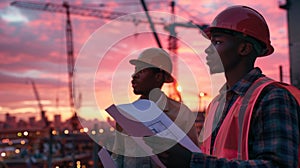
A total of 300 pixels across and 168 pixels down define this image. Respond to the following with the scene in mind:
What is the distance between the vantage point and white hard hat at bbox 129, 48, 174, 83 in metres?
4.35

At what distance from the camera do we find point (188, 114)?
3.62 m

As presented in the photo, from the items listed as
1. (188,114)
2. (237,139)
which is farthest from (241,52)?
(188,114)

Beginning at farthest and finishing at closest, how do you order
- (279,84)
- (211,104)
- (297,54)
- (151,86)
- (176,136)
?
1. (297,54)
2. (151,86)
3. (211,104)
4. (279,84)
5. (176,136)

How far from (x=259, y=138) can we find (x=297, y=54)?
12441 mm

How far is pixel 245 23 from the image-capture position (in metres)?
2.61

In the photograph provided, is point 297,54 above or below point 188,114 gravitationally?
above

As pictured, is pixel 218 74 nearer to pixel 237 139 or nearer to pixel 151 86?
pixel 237 139

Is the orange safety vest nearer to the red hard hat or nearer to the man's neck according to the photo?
the man's neck

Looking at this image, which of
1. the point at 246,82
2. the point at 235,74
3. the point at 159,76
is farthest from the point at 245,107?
the point at 159,76

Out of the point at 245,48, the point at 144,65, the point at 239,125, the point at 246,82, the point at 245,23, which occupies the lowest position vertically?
the point at 239,125

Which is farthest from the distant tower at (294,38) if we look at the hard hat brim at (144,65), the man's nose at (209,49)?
the man's nose at (209,49)

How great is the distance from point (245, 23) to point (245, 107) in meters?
0.56

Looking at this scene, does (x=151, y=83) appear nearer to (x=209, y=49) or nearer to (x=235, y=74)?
(x=209, y=49)

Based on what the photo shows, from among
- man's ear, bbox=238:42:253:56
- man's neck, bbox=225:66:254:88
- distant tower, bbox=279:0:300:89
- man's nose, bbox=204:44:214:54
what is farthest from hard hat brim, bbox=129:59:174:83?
distant tower, bbox=279:0:300:89
